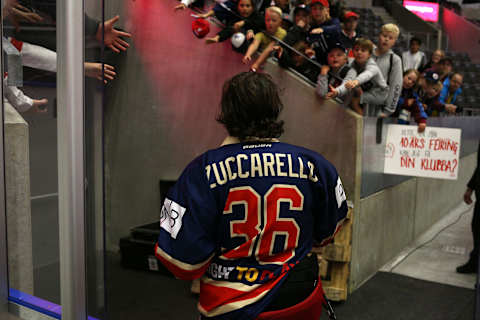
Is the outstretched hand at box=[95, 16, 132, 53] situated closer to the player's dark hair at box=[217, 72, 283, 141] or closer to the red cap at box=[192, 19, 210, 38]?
the player's dark hair at box=[217, 72, 283, 141]

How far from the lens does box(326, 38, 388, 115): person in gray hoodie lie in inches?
139

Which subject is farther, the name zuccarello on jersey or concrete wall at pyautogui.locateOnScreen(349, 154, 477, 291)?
concrete wall at pyautogui.locateOnScreen(349, 154, 477, 291)

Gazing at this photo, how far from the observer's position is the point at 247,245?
1427mm

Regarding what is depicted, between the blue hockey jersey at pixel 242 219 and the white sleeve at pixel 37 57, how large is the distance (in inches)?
40.5

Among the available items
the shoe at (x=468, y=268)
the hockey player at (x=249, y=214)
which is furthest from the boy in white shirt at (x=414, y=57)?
the hockey player at (x=249, y=214)

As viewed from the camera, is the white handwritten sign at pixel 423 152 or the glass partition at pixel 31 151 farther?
the white handwritten sign at pixel 423 152

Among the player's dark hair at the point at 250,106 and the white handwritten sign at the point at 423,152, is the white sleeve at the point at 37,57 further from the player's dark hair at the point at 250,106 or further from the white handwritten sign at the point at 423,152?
the white handwritten sign at the point at 423,152

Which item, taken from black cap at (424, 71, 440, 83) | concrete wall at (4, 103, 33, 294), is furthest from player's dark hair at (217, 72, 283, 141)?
black cap at (424, 71, 440, 83)

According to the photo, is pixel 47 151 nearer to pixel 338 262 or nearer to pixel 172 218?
A: pixel 172 218

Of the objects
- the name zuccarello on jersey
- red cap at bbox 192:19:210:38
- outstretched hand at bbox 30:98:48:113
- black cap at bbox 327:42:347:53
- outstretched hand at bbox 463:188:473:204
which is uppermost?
red cap at bbox 192:19:210:38

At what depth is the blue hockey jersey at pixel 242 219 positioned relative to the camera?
1.39 m

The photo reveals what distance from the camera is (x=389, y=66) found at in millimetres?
3641

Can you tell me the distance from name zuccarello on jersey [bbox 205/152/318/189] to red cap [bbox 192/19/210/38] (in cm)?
261

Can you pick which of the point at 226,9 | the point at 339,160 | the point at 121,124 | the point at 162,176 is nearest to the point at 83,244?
the point at 121,124
